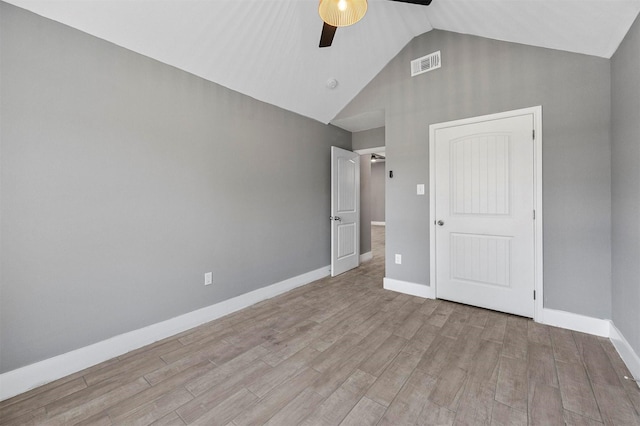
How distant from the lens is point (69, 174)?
72.1 inches

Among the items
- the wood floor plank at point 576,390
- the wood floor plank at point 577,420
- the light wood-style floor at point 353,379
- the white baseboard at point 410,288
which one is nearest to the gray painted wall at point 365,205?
the white baseboard at point 410,288

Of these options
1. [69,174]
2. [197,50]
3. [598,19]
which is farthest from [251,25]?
[598,19]

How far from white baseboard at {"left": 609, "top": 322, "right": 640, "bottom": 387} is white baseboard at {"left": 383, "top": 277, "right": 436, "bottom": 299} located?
1419 mm

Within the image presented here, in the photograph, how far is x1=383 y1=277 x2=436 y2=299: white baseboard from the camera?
3123 mm

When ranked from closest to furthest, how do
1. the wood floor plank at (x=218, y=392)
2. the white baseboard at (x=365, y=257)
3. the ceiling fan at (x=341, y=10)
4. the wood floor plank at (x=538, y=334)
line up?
1. the wood floor plank at (x=218, y=392)
2. the ceiling fan at (x=341, y=10)
3. the wood floor plank at (x=538, y=334)
4. the white baseboard at (x=365, y=257)

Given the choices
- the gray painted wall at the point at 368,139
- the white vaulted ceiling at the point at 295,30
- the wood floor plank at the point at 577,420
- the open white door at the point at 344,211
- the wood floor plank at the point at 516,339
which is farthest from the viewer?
the gray painted wall at the point at 368,139

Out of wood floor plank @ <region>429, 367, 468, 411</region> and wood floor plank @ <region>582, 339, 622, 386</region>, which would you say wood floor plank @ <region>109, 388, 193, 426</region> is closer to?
wood floor plank @ <region>429, 367, 468, 411</region>

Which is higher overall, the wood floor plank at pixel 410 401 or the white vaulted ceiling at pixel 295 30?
the white vaulted ceiling at pixel 295 30

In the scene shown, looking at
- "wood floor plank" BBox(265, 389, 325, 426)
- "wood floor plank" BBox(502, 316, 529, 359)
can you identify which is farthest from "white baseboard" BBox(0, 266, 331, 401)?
"wood floor plank" BBox(502, 316, 529, 359)

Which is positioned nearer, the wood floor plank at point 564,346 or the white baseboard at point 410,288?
the wood floor plank at point 564,346

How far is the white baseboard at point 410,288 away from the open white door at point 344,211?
942 millimetres

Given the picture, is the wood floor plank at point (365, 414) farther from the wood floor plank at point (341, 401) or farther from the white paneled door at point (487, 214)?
the white paneled door at point (487, 214)

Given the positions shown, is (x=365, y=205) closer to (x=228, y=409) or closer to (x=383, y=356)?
(x=383, y=356)

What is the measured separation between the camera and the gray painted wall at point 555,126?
7.32ft
